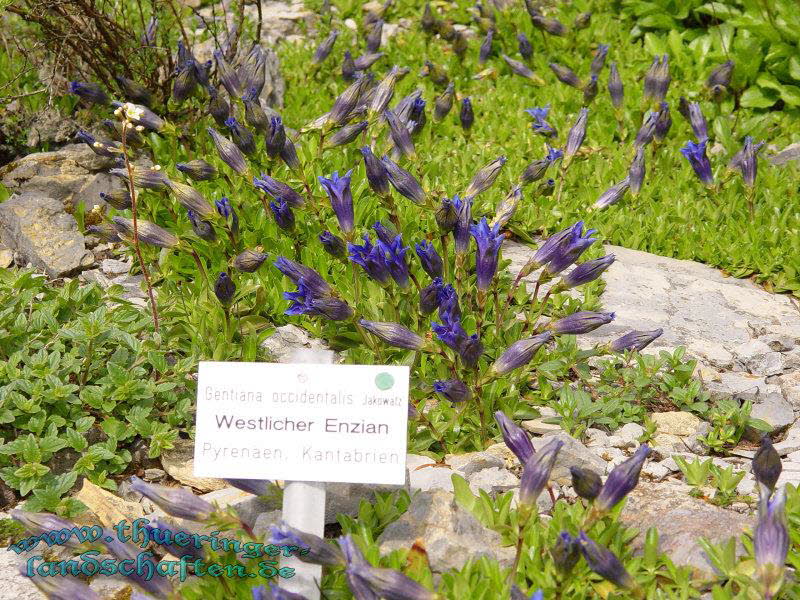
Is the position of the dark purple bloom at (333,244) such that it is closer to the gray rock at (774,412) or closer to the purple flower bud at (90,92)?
the gray rock at (774,412)

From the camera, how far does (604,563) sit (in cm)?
222

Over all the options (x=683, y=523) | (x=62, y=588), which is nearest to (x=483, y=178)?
(x=683, y=523)

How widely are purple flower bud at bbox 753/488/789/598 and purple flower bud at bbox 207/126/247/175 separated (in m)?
2.76

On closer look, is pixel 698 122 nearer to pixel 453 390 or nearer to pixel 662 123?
pixel 662 123

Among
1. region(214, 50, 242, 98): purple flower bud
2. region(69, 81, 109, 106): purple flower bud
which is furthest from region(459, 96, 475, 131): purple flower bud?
region(69, 81, 109, 106): purple flower bud

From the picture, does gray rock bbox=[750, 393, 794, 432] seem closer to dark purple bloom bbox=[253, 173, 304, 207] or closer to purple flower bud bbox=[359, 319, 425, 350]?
purple flower bud bbox=[359, 319, 425, 350]

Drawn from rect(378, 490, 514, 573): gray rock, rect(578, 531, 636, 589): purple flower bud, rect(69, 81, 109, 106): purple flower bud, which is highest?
rect(69, 81, 109, 106): purple flower bud

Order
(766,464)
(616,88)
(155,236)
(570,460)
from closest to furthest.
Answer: (766,464) → (570,460) → (155,236) → (616,88)

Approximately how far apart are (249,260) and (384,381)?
1321mm

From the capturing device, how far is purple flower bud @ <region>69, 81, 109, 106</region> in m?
4.80

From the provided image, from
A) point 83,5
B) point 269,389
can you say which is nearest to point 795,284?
point 269,389

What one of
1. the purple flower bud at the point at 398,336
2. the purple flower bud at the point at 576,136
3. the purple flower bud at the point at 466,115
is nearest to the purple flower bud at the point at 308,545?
the purple flower bud at the point at 398,336

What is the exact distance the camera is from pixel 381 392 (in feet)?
7.51

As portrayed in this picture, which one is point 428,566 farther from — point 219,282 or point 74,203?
point 74,203
